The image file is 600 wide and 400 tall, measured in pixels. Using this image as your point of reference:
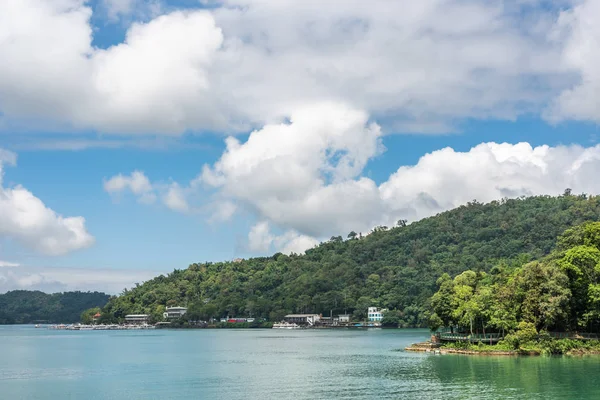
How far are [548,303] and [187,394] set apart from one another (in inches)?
1777

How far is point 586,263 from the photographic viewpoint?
8044 cm

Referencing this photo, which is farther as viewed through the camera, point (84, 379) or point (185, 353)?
point (185, 353)

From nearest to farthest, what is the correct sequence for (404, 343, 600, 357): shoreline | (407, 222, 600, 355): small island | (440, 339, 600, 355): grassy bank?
(404, 343, 600, 357): shoreline
(440, 339, 600, 355): grassy bank
(407, 222, 600, 355): small island

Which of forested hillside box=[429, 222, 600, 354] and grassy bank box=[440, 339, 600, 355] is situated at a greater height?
forested hillside box=[429, 222, 600, 354]

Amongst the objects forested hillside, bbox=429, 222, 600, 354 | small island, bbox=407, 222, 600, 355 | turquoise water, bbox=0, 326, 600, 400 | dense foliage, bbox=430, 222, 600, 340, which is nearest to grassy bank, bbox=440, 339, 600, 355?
small island, bbox=407, 222, 600, 355

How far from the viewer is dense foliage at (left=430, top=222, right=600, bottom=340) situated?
7800cm

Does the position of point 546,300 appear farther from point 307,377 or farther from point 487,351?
point 307,377

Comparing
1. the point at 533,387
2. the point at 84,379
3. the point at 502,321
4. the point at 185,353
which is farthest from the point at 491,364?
the point at 185,353

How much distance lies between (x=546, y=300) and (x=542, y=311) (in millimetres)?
1440

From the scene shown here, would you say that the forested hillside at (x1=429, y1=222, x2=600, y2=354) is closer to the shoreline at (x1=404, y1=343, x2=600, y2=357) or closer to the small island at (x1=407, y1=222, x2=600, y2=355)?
the small island at (x1=407, y1=222, x2=600, y2=355)

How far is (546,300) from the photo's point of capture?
7819 centimetres

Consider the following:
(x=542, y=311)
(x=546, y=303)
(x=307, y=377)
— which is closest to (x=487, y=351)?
(x=542, y=311)

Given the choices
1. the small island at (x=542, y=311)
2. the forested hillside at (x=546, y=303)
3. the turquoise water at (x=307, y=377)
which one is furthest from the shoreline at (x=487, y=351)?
the turquoise water at (x=307, y=377)

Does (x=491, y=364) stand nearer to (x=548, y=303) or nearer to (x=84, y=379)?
(x=548, y=303)
